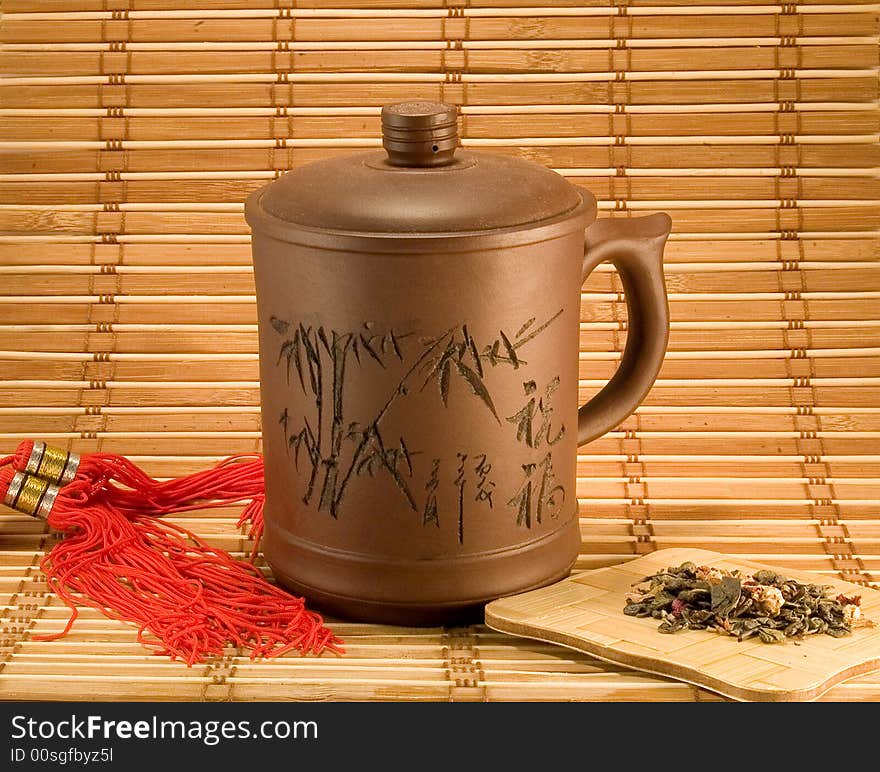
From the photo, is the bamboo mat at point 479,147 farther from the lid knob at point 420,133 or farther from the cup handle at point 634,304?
the lid knob at point 420,133

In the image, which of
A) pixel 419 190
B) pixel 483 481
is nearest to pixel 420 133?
pixel 419 190

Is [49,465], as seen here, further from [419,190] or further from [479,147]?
[479,147]

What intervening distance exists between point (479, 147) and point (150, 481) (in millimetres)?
622

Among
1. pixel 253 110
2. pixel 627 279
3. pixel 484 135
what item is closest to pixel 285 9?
pixel 253 110

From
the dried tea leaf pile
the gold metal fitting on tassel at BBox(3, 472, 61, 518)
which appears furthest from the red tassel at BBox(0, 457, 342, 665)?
the dried tea leaf pile

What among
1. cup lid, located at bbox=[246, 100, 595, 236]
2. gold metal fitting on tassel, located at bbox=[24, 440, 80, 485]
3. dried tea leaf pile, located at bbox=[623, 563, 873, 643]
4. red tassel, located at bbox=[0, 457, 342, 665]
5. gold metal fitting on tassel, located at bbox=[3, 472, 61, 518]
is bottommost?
red tassel, located at bbox=[0, 457, 342, 665]

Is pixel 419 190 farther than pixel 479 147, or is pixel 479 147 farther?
pixel 479 147

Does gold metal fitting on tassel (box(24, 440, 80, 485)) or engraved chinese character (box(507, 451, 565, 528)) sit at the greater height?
engraved chinese character (box(507, 451, 565, 528))

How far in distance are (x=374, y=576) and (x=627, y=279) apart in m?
0.41

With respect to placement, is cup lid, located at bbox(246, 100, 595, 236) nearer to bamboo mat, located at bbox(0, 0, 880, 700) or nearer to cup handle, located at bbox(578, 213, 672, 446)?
cup handle, located at bbox(578, 213, 672, 446)

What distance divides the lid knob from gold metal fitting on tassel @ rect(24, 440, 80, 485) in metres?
0.55

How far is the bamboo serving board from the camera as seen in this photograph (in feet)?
4.79

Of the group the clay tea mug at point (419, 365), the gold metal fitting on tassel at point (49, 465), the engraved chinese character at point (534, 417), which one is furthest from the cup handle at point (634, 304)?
the gold metal fitting on tassel at point (49, 465)

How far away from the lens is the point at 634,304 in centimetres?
174
